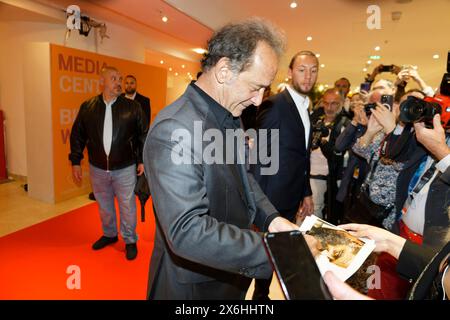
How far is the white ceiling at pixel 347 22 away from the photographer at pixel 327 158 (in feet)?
8.33

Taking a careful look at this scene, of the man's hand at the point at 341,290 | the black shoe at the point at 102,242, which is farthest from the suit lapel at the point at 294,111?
the black shoe at the point at 102,242

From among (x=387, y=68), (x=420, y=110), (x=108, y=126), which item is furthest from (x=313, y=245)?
(x=387, y=68)

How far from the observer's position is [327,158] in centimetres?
332

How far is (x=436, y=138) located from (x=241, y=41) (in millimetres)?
1278

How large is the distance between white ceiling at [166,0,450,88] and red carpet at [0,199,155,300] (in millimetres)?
3694

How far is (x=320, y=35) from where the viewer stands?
785 cm

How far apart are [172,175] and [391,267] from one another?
5.79 ft

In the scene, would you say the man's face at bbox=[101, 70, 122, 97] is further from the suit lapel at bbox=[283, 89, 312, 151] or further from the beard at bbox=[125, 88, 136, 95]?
the beard at bbox=[125, 88, 136, 95]

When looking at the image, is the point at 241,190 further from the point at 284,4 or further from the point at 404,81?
the point at 284,4

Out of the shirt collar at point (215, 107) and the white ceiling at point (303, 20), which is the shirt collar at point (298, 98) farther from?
the white ceiling at point (303, 20)

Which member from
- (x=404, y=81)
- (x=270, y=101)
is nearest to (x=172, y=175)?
(x=270, y=101)

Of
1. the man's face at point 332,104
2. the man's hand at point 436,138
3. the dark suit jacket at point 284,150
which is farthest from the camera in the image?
the man's face at point 332,104

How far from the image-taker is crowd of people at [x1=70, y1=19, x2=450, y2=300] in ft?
3.20

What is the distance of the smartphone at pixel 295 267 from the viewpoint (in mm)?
663
